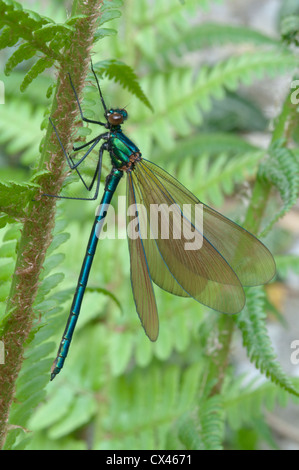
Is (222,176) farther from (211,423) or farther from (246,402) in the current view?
(211,423)

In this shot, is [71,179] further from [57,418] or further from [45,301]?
[57,418]

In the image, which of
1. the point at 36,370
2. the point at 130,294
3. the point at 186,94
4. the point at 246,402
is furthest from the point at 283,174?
the point at 186,94

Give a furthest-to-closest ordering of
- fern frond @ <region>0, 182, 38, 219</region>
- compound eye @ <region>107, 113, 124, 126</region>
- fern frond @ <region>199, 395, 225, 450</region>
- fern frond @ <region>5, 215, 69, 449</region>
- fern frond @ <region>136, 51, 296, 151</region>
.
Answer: fern frond @ <region>136, 51, 296, 151</region>, compound eye @ <region>107, 113, 124, 126</region>, fern frond @ <region>199, 395, 225, 450</region>, fern frond @ <region>5, 215, 69, 449</region>, fern frond @ <region>0, 182, 38, 219</region>

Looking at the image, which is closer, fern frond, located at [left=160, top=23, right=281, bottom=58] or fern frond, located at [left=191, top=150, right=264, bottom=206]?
fern frond, located at [left=191, top=150, right=264, bottom=206]

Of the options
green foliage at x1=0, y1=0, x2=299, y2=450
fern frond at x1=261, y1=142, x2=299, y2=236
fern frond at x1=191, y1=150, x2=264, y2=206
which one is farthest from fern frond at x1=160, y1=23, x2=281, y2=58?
fern frond at x1=261, y1=142, x2=299, y2=236

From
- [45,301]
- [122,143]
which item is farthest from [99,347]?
[45,301]

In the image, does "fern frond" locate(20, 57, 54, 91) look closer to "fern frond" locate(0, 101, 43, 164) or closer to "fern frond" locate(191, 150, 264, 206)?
"fern frond" locate(191, 150, 264, 206)
